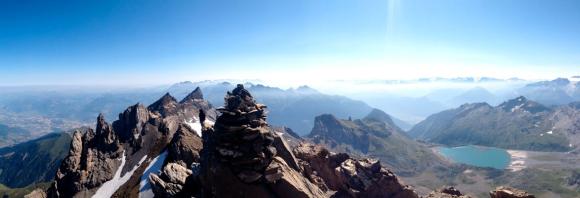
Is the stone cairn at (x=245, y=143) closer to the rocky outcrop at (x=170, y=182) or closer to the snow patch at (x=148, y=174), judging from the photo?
the rocky outcrop at (x=170, y=182)

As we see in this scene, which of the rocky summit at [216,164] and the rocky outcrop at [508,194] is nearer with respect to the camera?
the rocky summit at [216,164]

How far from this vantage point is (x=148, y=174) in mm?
115250

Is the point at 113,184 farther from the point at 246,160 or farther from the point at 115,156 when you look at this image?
the point at 246,160

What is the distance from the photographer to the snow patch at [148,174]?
10064 cm

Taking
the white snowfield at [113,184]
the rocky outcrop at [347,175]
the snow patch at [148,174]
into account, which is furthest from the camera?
the white snowfield at [113,184]

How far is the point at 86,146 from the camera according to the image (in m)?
134

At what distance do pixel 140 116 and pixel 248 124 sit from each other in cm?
11070

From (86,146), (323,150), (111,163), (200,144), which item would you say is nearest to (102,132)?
(86,146)

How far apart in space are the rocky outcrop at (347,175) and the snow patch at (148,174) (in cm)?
4192

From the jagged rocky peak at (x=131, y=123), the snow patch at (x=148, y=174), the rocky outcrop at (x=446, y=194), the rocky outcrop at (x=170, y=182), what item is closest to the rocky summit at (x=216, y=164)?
the snow patch at (x=148, y=174)

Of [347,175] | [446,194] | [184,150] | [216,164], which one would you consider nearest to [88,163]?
[184,150]

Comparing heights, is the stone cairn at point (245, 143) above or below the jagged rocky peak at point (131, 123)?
above

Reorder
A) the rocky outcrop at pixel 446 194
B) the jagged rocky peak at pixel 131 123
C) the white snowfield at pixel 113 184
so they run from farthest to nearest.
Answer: the jagged rocky peak at pixel 131 123 → the white snowfield at pixel 113 184 → the rocky outcrop at pixel 446 194

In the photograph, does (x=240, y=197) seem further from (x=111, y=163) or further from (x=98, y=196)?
(x=111, y=163)
